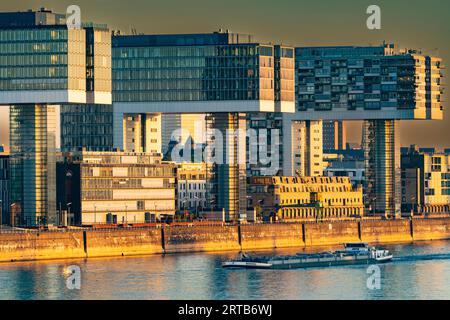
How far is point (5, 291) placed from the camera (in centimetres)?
19875
